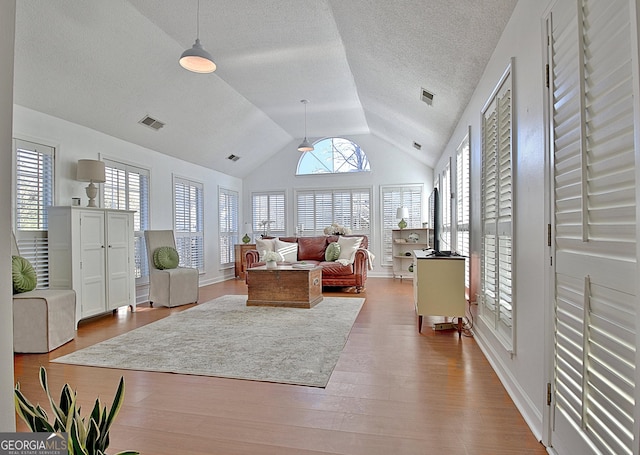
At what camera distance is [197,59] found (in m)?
3.31

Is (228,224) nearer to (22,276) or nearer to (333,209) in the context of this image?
(333,209)

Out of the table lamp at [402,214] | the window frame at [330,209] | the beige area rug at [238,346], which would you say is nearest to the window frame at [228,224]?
the window frame at [330,209]

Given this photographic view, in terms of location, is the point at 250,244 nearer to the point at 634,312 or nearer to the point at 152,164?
the point at 152,164

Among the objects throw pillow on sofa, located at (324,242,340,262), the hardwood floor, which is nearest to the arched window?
throw pillow on sofa, located at (324,242,340,262)

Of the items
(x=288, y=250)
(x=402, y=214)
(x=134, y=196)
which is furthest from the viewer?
(x=402, y=214)

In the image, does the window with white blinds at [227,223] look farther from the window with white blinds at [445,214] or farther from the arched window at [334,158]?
the window with white blinds at [445,214]

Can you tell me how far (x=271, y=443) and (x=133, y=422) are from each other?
0.82 meters

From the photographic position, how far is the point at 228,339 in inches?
138

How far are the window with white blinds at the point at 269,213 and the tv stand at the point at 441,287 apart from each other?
5583 mm

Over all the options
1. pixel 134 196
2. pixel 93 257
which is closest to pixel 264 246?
pixel 134 196

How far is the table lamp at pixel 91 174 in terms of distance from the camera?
4.36 meters

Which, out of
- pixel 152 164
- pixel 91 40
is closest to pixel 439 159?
pixel 152 164

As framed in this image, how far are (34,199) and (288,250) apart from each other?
4161mm

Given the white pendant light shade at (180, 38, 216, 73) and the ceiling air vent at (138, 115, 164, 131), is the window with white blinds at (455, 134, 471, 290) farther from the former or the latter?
the ceiling air vent at (138, 115, 164, 131)
